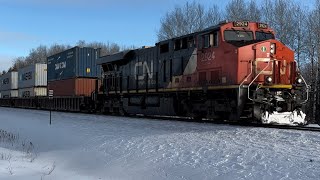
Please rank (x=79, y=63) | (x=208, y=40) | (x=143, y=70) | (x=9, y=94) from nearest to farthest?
(x=208, y=40)
(x=143, y=70)
(x=79, y=63)
(x=9, y=94)

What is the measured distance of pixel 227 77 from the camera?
1418cm

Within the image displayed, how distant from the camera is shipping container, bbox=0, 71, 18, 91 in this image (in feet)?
160

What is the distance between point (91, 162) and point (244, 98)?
5.95m

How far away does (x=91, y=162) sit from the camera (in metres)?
9.91

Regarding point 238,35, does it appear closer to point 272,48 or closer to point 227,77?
point 272,48

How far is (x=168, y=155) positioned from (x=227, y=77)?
6.03m

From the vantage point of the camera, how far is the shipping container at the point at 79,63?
2932 cm

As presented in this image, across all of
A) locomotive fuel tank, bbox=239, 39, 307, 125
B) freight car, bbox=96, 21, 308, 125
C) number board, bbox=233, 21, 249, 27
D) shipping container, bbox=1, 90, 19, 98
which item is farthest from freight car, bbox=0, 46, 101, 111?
locomotive fuel tank, bbox=239, 39, 307, 125

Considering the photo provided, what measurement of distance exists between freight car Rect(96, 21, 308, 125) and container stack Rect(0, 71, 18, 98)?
111ft

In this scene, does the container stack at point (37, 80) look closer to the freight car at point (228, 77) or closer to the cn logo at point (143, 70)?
the cn logo at point (143, 70)

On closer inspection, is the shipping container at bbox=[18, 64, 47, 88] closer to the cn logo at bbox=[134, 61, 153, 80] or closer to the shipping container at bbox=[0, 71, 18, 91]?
the shipping container at bbox=[0, 71, 18, 91]

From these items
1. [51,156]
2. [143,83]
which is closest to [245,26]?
[143,83]

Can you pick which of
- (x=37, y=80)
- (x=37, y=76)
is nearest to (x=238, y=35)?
(x=37, y=76)

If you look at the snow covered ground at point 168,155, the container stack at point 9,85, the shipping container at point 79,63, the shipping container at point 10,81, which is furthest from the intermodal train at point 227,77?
the shipping container at point 10,81
